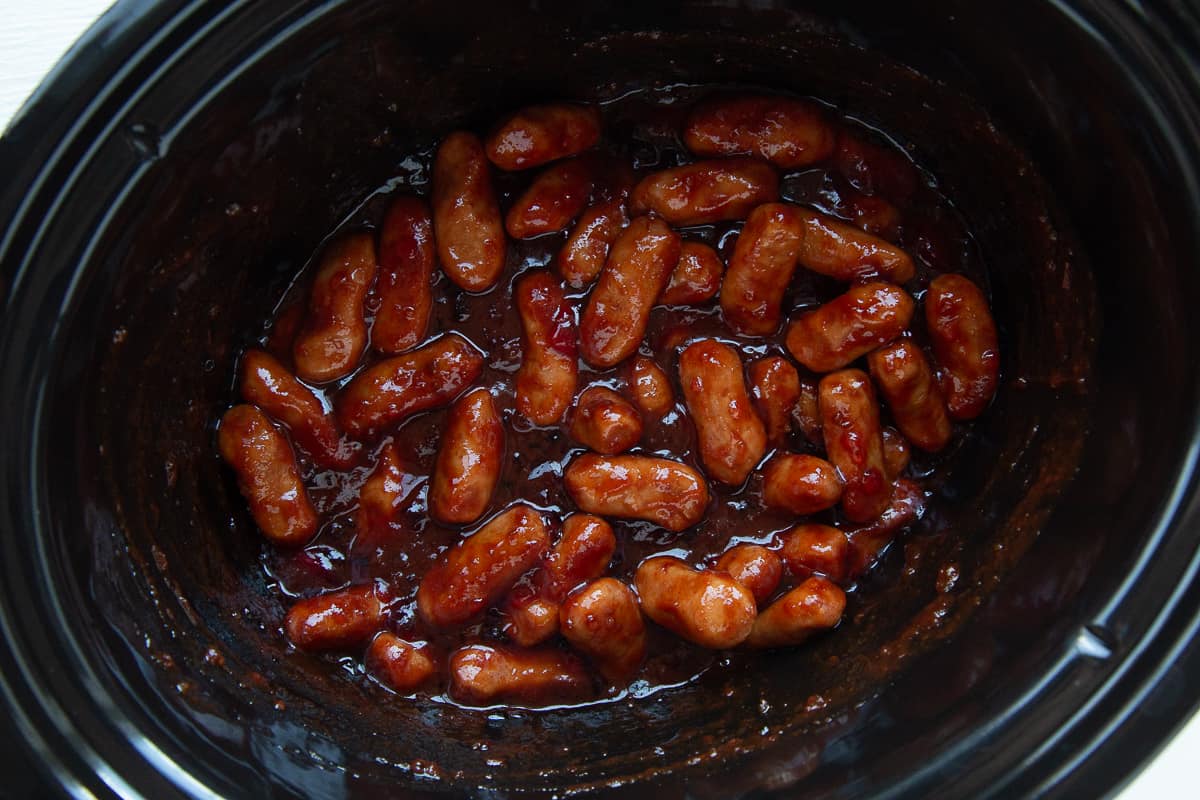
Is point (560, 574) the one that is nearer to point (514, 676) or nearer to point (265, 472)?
point (514, 676)

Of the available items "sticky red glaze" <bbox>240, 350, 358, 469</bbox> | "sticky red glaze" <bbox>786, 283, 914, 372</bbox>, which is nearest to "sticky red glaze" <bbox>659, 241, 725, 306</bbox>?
"sticky red glaze" <bbox>786, 283, 914, 372</bbox>

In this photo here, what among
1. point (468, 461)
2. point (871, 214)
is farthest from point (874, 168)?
point (468, 461)

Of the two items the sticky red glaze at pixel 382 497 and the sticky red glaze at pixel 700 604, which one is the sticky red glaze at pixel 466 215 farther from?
the sticky red glaze at pixel 700 604

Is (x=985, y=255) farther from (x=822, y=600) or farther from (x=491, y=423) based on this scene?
(x=491, y=423)

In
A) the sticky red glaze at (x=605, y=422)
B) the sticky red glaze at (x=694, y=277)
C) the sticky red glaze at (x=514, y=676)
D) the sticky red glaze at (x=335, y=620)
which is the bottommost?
the sticky red glaze at (x=514, y=676)

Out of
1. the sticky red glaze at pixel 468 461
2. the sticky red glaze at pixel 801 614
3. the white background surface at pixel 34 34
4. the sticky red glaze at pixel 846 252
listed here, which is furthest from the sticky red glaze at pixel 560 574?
the white background surface at pixel 34 34

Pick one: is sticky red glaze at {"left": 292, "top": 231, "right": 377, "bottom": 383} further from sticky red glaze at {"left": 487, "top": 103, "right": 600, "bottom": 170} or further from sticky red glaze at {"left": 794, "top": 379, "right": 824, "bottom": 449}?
sticky red glaze at {"left": 794, "top": 379, "right": 824, "bottom": 449}

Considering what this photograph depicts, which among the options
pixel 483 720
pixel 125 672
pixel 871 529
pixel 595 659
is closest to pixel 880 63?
pixel 871 529
